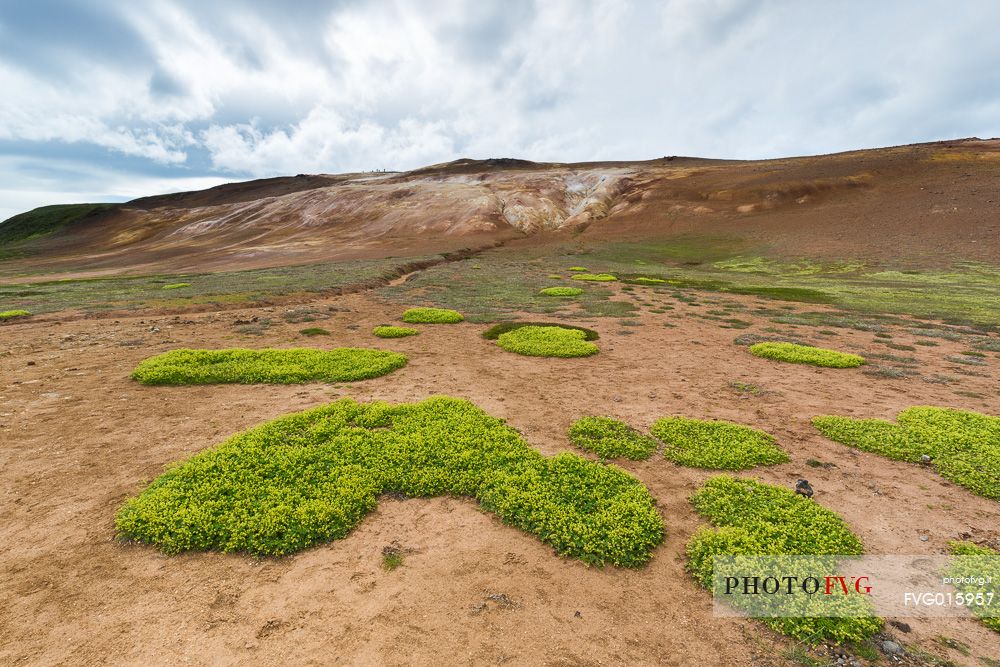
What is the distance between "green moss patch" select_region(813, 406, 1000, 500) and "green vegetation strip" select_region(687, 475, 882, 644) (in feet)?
11.1

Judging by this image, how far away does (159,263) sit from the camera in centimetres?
7706

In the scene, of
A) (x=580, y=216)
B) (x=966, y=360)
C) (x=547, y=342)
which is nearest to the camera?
(x=966, y=360)

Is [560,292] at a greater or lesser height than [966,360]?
greater

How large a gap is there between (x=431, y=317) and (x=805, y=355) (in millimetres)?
16103

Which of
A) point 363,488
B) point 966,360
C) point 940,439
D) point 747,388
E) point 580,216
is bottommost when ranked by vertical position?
point 966,360

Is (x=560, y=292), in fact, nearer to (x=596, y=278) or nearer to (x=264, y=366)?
(x=596, y=278)

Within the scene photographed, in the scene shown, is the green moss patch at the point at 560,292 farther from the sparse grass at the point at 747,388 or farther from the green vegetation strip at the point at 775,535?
the green vegetation strip at the point at 775,535

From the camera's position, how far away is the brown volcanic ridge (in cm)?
6650

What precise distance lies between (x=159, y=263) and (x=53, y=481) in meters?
88.9

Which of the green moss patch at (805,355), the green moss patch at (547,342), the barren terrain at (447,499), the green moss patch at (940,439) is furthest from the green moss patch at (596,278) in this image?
the green moss patch at (940,439)

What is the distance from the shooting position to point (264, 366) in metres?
13.4

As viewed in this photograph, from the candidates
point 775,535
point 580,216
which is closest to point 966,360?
point 775,535

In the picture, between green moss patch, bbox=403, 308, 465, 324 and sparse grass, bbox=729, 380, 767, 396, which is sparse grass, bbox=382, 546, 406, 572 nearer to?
sparse grass, bbox=729, 380, 767, 396

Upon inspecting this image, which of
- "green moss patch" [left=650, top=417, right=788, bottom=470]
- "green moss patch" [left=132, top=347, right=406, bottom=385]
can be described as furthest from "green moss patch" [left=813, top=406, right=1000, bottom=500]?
"green moss patch" [left=132, top=347, right=406, bottom=385]
